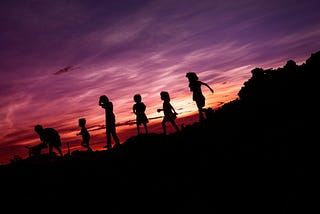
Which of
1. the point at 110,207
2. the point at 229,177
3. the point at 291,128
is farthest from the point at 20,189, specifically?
the point at 291,128

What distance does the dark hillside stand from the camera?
6215 millimetres

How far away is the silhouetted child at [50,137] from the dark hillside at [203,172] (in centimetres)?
276

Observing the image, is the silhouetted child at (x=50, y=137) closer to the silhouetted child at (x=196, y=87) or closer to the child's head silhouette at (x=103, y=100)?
the child's head silhouette at (x=103, y=100)

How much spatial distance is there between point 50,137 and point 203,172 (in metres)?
9.64

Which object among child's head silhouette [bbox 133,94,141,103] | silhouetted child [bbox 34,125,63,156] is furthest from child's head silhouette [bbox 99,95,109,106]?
silhouetted child [bbox 34,125,63,156]

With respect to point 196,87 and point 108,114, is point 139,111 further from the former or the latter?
point 196,87

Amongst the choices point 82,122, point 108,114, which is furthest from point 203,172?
point 82,122

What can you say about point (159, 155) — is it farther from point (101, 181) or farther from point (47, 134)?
point (47, 134)

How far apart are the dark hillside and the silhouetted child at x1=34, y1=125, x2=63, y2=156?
2763mm

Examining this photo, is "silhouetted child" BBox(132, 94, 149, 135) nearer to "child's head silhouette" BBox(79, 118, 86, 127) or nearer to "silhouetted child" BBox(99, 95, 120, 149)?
"silhouetted child" BBox(99, 95, 120, 149)

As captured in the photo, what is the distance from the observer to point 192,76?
13750mm

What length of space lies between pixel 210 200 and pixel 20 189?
6.31 metres

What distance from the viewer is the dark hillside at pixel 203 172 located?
6.21 meters

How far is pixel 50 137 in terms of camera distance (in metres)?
14.2
